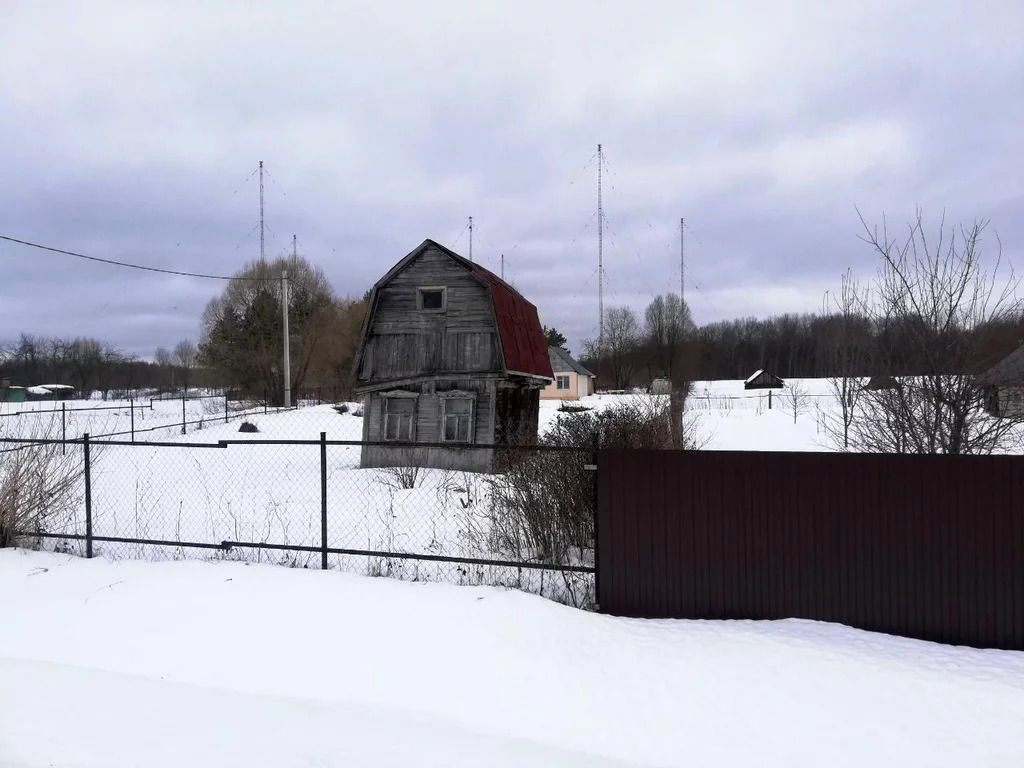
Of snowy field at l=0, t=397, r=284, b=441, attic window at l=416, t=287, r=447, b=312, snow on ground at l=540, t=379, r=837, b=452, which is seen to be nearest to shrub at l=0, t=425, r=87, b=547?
snow on ground at l=540, t=379, r=837, b=452

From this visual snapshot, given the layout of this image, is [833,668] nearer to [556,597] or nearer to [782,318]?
[556,597]

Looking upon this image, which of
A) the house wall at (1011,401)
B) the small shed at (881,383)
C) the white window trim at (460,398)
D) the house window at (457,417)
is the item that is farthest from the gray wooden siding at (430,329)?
the house wall at (1011,401)

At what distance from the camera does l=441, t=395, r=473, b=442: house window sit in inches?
701

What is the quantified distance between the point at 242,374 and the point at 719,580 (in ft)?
158

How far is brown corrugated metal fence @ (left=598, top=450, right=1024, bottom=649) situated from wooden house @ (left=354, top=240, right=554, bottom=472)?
11.7 m

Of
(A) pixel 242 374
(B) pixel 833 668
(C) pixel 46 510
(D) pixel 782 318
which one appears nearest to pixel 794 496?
(B) pixel 833 668

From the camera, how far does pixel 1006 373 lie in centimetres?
786

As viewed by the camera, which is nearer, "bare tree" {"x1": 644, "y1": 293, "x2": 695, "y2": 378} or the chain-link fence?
the chain-link fence

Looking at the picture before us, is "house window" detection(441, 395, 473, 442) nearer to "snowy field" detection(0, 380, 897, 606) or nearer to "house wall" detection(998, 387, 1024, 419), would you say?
"snowy field" detection(0, 380, 897, 606)

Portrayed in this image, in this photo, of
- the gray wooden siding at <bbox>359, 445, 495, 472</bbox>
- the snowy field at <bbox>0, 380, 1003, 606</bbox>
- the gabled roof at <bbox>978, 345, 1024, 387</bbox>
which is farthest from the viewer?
the gray wooden siding at <bbox>359, 445, 495, 472</bbox>

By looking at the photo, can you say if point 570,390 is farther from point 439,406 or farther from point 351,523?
point 351,523

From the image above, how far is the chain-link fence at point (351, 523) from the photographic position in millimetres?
6445

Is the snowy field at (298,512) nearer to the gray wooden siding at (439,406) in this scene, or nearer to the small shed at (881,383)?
the gray wooden siding at (439,406)

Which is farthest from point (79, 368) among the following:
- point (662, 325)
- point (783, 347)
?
point (783, 347)
